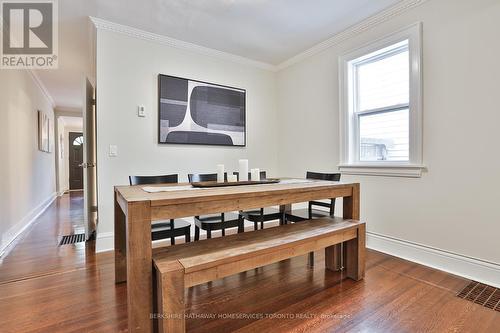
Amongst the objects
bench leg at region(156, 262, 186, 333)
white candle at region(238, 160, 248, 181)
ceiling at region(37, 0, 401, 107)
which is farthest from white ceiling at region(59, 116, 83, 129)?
bench leg at region(156, 262, 186, 333)

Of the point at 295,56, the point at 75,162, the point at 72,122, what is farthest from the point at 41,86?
the point at 295,56

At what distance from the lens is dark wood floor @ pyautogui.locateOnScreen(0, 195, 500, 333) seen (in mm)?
1493

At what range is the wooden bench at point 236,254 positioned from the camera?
1.21 meters

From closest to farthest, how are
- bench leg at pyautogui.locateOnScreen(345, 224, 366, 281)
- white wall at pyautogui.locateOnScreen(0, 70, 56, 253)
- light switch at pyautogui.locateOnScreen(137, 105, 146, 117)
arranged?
bench leg at pyautogui.locateOnScreen(345, 224, 366, 281)
white wall at pyautogui.locateOnScreen(0, 70, 56, 253)
light switch at pyautogui.locateOnScreen(137, 105, 146, 117)

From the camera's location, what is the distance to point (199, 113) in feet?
11.0

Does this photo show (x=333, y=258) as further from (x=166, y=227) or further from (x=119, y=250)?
(x=119, y=250)

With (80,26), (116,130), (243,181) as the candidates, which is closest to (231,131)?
(116,130)

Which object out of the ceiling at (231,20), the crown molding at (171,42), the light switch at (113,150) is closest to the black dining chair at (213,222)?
the light switch at (113,150)

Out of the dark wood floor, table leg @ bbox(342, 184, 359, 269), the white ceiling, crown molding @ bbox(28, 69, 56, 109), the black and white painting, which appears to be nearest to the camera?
the dark wood floor

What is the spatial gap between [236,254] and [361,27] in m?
2.83

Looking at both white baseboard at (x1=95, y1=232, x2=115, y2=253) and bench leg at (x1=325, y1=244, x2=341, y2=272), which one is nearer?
bench leg at (x1=325, y1=244, x2=341, y2=272)

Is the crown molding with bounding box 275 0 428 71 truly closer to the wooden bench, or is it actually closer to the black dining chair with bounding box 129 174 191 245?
the wooden bench

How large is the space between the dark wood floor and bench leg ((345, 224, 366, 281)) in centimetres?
8

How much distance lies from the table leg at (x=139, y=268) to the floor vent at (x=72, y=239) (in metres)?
2.38
